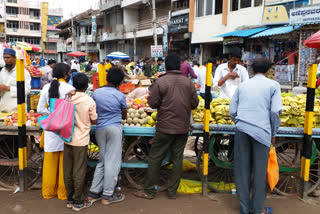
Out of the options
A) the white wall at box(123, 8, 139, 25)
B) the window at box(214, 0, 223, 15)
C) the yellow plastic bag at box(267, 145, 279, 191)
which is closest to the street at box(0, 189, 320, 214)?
the yellow plastic bag at box(267, 145, 279, 191)

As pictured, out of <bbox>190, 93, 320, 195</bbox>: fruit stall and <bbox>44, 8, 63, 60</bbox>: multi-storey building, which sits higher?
<bbox>44, 8, 63, 60</bbox>: multi-storey building

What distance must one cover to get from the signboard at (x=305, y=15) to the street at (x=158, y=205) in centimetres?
920

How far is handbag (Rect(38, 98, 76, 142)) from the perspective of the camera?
128 inches

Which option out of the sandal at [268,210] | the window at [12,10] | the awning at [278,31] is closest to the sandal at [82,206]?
the sandal at [268,210]

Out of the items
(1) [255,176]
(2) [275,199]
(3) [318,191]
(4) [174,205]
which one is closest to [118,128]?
(4) [174,205]

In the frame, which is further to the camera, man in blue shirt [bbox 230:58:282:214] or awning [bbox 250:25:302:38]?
awning [bbox 250:25:302:38]

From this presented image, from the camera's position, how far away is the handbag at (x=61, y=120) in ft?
10.7

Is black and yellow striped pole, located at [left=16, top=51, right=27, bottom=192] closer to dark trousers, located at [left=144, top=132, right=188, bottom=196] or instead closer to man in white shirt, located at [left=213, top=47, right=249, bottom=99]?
dark trousers, located at [left=144, top=132, right=188, bottom=196]

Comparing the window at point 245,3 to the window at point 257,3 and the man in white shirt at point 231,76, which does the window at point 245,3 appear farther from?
the man in white shirt at point 231,76

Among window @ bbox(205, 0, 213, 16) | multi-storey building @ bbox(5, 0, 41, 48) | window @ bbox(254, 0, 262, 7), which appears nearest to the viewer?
window @ bbox(254, 0, 262, 7)

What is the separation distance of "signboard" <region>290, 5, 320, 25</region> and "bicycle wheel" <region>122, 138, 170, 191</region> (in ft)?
30.6

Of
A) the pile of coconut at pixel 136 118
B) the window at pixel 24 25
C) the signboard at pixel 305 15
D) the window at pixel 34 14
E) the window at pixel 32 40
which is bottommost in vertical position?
the pile of coconut at pixel 136 118

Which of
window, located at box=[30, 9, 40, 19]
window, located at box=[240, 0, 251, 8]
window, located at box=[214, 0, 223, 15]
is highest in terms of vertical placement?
window, located at box=[30, 9, 40, 19]

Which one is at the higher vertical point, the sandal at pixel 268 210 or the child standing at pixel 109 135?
the child standing at pixel 109 135
